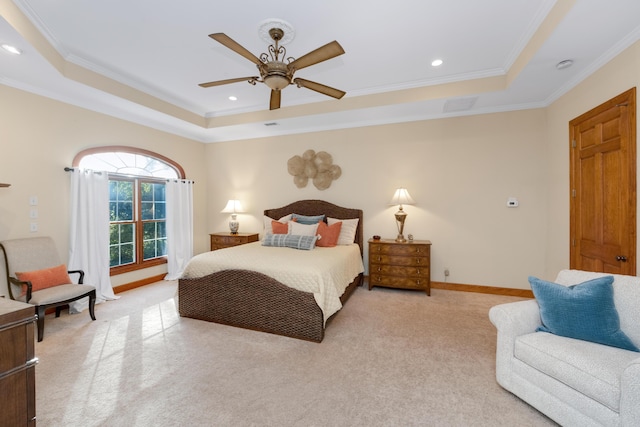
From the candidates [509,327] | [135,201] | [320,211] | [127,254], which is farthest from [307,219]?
[509,327]

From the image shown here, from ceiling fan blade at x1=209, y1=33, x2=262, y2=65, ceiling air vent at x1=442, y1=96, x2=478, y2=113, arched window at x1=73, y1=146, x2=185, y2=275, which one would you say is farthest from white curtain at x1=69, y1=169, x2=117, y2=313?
ceiling air vent at x1=442, y1=96, x2=478, y2=113

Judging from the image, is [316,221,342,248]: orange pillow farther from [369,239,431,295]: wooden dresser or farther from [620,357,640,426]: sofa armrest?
[620,357,640,426]: sofa armrest

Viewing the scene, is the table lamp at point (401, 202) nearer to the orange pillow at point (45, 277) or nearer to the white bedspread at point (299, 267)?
the white bedspread at point (299, 267)

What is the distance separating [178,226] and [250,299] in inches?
114

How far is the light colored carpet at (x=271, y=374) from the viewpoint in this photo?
1714 mm

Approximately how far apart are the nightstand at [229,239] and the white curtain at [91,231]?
5.42 ft

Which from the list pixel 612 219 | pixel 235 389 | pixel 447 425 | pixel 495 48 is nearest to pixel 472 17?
pixel 495 48

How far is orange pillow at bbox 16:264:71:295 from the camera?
285 cm

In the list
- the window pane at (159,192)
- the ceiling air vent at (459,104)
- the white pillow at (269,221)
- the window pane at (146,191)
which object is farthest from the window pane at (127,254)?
the ceiling air vent at (459,104)

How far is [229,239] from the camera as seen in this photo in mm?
5027

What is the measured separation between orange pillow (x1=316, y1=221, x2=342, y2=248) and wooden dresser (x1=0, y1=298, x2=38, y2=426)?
3136 mm

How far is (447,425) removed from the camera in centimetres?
164

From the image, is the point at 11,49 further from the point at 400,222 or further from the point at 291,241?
→ the point at 400,222

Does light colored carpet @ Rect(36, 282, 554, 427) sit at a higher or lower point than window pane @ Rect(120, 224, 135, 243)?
lower
